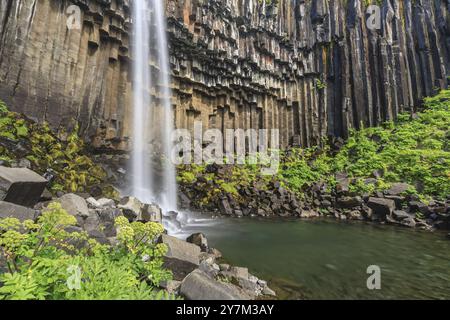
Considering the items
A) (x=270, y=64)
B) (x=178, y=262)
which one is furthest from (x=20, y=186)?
(x=270, y=64)

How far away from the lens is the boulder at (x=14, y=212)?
17.6ft

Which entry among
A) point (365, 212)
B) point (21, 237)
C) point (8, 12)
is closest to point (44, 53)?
point (8, 12)

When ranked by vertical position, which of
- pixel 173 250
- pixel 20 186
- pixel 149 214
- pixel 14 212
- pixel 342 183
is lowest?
pixel 173 250

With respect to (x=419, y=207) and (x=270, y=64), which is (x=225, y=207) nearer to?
(x=419, y=207)

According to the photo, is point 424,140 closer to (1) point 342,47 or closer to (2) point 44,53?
(1) point 342,47

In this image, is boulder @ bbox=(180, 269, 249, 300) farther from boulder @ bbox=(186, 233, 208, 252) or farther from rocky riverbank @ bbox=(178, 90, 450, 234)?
rocky riverbank @ bbox=(178, 90, 450, 234)

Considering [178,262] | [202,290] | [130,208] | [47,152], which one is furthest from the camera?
[47,152]

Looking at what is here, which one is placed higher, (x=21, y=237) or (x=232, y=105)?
(x=232, y=105)

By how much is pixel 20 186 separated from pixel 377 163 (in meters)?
24.6

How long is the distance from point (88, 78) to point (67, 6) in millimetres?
4272

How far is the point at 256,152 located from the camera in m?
28.6

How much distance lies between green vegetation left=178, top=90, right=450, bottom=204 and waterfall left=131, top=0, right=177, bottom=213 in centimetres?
200

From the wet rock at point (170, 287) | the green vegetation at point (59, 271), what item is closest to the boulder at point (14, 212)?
the green vegetation at point (59, 271)

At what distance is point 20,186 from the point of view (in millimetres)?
6883
